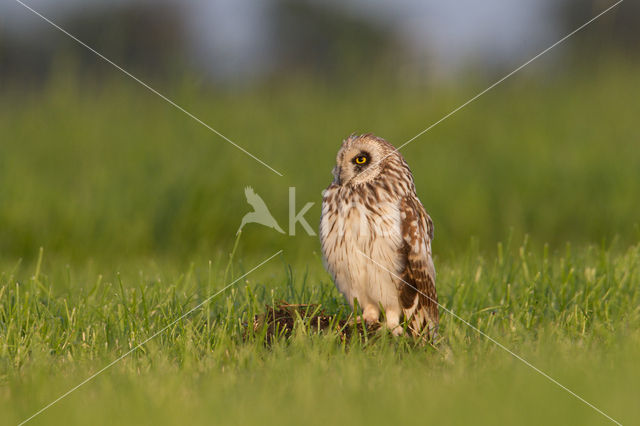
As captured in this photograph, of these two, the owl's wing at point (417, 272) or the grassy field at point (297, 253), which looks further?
the owl's wing at point (417, 272)

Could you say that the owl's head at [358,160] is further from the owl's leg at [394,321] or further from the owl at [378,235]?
the owl's leg at [394,321]

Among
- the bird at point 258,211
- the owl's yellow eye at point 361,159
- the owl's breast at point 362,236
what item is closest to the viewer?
the owl's breast at point 362,236

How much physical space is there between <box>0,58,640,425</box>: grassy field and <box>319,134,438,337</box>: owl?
30 cm

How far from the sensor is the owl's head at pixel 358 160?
4777mm

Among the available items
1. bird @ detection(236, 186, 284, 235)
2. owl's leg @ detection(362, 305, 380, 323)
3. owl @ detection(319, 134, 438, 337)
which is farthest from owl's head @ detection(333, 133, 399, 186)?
bird @ detection(236, 186, 284, 235)

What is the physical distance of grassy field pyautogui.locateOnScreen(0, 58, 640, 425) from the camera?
3637 mm

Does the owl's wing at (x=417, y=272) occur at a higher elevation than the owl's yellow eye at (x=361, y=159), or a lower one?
lower

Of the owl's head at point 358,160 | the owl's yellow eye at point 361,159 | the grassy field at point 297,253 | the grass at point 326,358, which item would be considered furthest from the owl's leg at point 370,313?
the owl's yellow eye at point 361,159

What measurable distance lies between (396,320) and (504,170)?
194 inches

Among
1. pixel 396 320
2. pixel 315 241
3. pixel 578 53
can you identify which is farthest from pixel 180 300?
pixel 578 53

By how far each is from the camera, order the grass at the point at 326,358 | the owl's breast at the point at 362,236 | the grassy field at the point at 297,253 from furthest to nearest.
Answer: the owl's breast at the point at 362,236, the grassy field at the point at 297,253, the grass at the point at 326,358

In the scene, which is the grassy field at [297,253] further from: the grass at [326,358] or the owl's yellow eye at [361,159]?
the owl's yellow eye at [361,159]


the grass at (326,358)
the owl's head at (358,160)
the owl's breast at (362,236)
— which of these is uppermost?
the owl's head at (358,160)

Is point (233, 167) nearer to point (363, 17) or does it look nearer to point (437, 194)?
point (437, 194)
